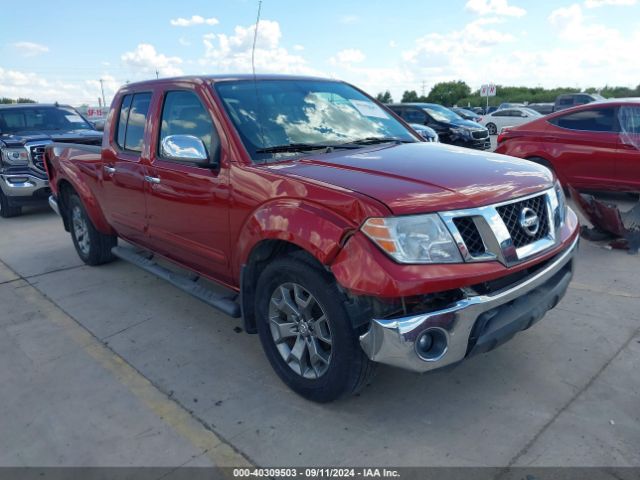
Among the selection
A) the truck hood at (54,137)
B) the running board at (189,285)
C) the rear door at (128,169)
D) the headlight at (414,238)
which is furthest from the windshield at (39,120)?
the headlight at (414,238)

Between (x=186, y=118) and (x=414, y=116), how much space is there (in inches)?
480

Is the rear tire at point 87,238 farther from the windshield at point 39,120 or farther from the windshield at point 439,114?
the windshield at point 439,114

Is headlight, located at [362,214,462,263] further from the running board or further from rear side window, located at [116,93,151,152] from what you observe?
rear side window, located at [116,93,151,152]

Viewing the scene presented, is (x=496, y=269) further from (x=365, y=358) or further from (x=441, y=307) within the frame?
(x=365, y=358)

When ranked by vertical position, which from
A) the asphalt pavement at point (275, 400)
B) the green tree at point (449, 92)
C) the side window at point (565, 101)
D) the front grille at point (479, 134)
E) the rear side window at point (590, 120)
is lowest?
the asphalt pavement at point (275, 400)

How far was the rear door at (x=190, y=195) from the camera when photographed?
3443mm

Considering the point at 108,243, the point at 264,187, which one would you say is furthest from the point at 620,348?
the point at 108,243

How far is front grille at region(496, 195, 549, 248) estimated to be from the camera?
272 cm

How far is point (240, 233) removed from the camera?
325cm

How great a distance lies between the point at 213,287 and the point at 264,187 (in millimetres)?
2005

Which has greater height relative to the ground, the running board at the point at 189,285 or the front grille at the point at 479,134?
the front grille at the point at 479,134

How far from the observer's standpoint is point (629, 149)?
715 centimetres

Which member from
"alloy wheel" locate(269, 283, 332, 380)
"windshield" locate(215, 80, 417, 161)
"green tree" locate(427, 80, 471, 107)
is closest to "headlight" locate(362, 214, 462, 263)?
"alloy wheel" locate(269, 283, 332, 380)

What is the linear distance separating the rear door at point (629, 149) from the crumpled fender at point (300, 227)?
622 cm
